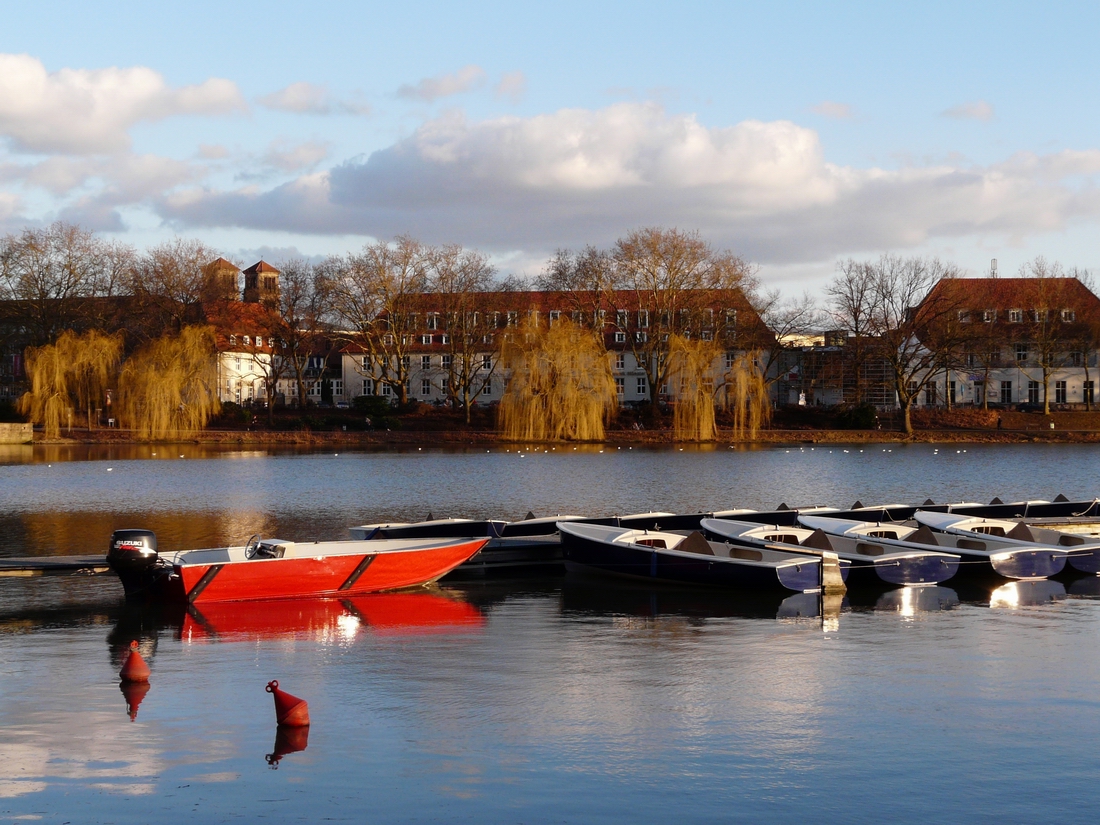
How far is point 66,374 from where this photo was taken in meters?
75.2

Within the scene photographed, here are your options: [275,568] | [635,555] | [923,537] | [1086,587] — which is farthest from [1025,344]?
[275,568]

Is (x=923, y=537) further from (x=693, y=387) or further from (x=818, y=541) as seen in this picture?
(x=693, y=387)

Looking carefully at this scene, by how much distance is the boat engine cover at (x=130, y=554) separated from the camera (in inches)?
811

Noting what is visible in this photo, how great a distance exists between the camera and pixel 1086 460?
6300 centimetres

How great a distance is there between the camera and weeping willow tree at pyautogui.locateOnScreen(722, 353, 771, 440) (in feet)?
255

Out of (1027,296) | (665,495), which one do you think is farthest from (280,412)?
(1027,296)

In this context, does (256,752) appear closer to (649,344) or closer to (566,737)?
(566,737)

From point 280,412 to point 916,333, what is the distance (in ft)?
167

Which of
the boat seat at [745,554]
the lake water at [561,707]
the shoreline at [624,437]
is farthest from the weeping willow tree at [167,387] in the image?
the boat seat at [745,554]

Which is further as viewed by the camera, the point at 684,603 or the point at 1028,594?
the point at 1028,594

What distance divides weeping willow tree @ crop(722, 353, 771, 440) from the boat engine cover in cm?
6058

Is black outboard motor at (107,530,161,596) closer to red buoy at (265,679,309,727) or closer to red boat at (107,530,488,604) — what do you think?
red boat at (107,530,488,604)

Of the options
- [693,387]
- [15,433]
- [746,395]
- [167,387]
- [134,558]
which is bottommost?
[134,558]

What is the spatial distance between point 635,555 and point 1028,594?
8055 mm
